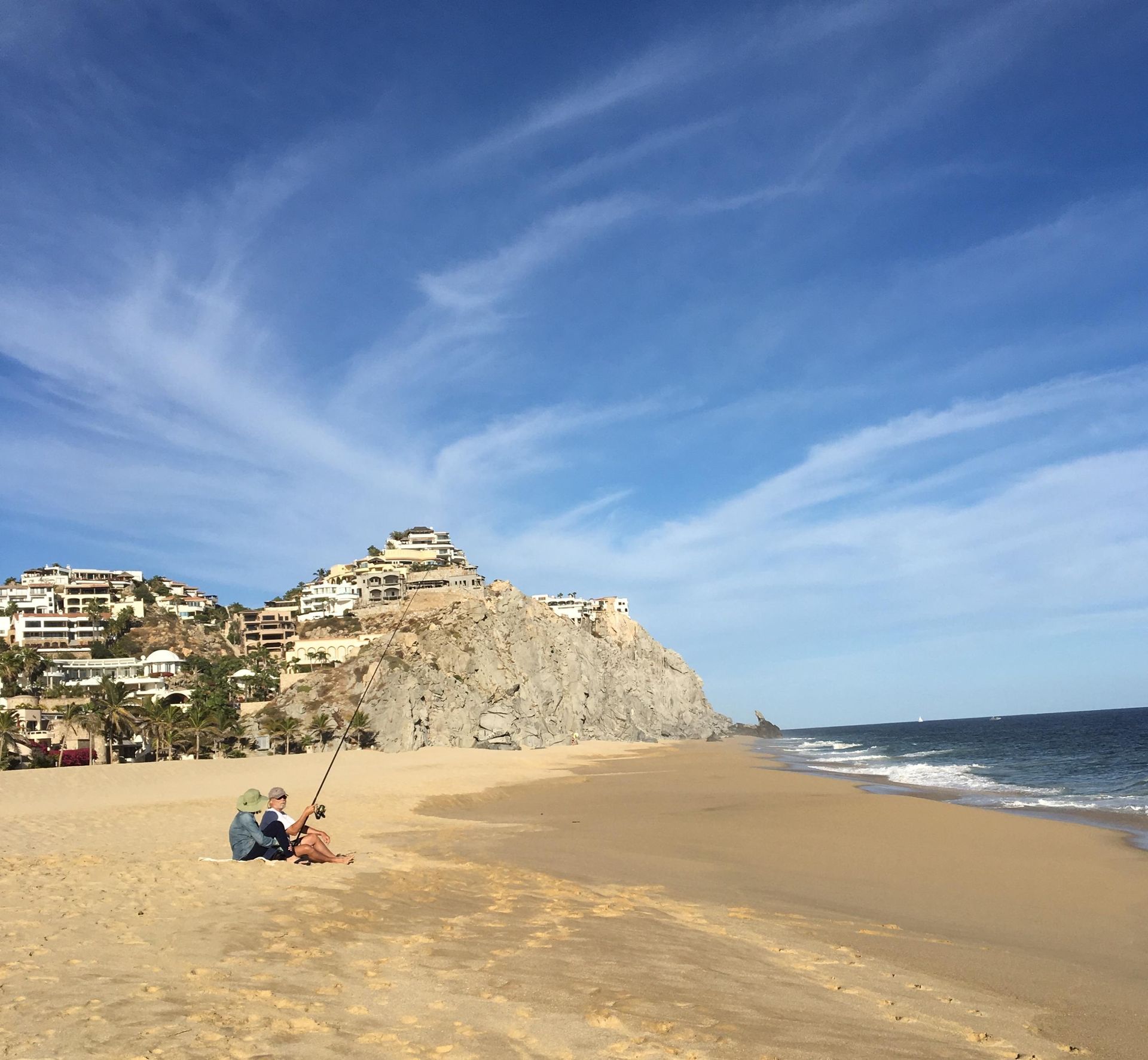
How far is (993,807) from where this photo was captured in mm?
22797

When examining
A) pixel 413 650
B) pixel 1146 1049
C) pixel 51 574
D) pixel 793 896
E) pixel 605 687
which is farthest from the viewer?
pixel 51 574

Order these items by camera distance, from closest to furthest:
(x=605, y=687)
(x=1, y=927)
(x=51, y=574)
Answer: (x=1, y=927), (x=605, y=687), (x=51, y=574)

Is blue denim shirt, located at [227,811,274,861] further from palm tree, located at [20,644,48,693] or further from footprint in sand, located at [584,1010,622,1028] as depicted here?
palm tree, located at [20,644,48,693]

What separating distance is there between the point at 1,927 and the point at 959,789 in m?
28.7

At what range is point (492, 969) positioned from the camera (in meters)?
6.52

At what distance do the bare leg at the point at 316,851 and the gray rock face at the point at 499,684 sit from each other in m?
42.6

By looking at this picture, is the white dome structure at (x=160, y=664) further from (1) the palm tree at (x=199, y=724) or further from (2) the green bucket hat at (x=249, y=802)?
(2) the green bucket hat at (x=249, y=802)

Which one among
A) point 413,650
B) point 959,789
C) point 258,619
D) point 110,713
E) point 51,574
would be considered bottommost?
point 959,789

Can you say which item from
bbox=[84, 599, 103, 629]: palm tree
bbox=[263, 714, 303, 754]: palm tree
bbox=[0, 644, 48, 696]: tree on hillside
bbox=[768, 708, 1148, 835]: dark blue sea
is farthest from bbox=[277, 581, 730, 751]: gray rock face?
bbox=[84, 599, 103, 629]: palm tree

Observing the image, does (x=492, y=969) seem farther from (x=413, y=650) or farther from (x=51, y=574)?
(x=51, y=574)

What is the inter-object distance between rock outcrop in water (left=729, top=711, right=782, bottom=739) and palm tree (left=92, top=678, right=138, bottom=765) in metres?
82.1

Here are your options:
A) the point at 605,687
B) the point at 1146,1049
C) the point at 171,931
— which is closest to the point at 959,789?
the point at 1146,1049

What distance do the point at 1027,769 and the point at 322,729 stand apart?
43.0m

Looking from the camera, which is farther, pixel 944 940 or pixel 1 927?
pixel 944 940
